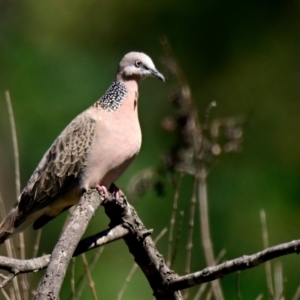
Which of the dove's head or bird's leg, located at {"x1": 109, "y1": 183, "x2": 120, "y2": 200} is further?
the dove's head

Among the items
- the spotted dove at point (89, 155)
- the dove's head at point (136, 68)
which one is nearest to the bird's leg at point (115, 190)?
the spotted dove at point (89, 155)

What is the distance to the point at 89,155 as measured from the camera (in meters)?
3.38

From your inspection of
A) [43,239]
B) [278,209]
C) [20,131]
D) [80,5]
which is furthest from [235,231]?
[80,5]

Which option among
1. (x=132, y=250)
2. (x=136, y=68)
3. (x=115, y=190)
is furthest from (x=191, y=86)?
(x=132, y=250)

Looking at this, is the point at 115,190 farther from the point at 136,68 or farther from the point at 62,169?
the point at 136,68

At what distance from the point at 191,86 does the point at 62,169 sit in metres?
5.30

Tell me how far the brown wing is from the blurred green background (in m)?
2.73

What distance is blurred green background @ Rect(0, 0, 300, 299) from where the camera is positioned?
7457 millimetres

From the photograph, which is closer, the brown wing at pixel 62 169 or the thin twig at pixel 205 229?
the thin twig at pixel 205 229

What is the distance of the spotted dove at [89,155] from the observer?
3.30m

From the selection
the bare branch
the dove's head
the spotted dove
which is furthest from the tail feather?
the bare branch

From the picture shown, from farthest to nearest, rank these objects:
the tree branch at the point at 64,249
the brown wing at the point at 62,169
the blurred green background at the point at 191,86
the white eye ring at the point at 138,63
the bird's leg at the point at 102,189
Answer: the blurred green background at the point at 191,86
the white eye ring at the point at 138,63
the brown wing at the point at 62,169
the bird's leg at the point at 102,189
the tree branch at the point at 64,249

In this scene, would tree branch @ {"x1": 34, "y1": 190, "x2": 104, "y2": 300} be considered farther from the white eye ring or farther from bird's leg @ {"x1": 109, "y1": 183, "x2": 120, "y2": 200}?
the white eye ring

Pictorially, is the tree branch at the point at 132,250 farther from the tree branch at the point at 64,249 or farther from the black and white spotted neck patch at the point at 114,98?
the black and white spotted neck patch at the point at 114,98
